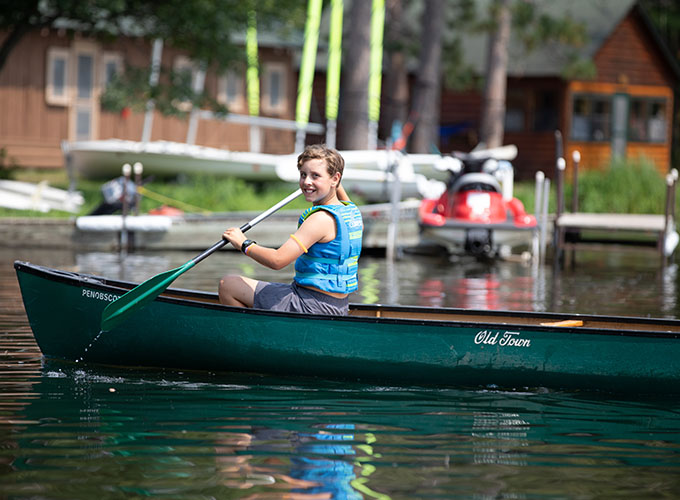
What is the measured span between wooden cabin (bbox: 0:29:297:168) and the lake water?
18.0 metres

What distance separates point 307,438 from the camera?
572cm

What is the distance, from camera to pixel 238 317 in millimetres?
7105

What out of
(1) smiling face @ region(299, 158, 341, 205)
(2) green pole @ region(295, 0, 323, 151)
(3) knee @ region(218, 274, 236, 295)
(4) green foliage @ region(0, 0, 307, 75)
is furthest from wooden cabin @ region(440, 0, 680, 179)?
(1) smiling face @ region(299, 158, 341, 205)

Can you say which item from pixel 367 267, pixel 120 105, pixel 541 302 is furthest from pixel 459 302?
pixel 120 105

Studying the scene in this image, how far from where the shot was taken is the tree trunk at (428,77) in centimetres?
2519

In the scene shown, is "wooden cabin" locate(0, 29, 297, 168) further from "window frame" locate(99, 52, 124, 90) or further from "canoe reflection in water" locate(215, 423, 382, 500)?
"canoe reflection in water" locate(215, 423, 382, 500)

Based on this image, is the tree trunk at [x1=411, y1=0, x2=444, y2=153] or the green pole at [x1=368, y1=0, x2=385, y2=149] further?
the tree trunk at [x1=411, y1=0, x2=444, y2=153]

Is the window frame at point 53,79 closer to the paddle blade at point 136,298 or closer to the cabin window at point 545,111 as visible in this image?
the cabin window at point 545,111

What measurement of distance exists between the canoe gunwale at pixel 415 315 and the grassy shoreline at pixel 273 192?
32.8 ft

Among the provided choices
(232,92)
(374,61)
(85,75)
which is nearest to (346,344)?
(374,61)

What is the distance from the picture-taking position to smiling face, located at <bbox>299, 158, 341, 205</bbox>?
6574mm

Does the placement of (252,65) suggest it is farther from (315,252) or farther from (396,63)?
(315,252)

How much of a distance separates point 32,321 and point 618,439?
3.95 m

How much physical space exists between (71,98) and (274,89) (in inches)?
215
